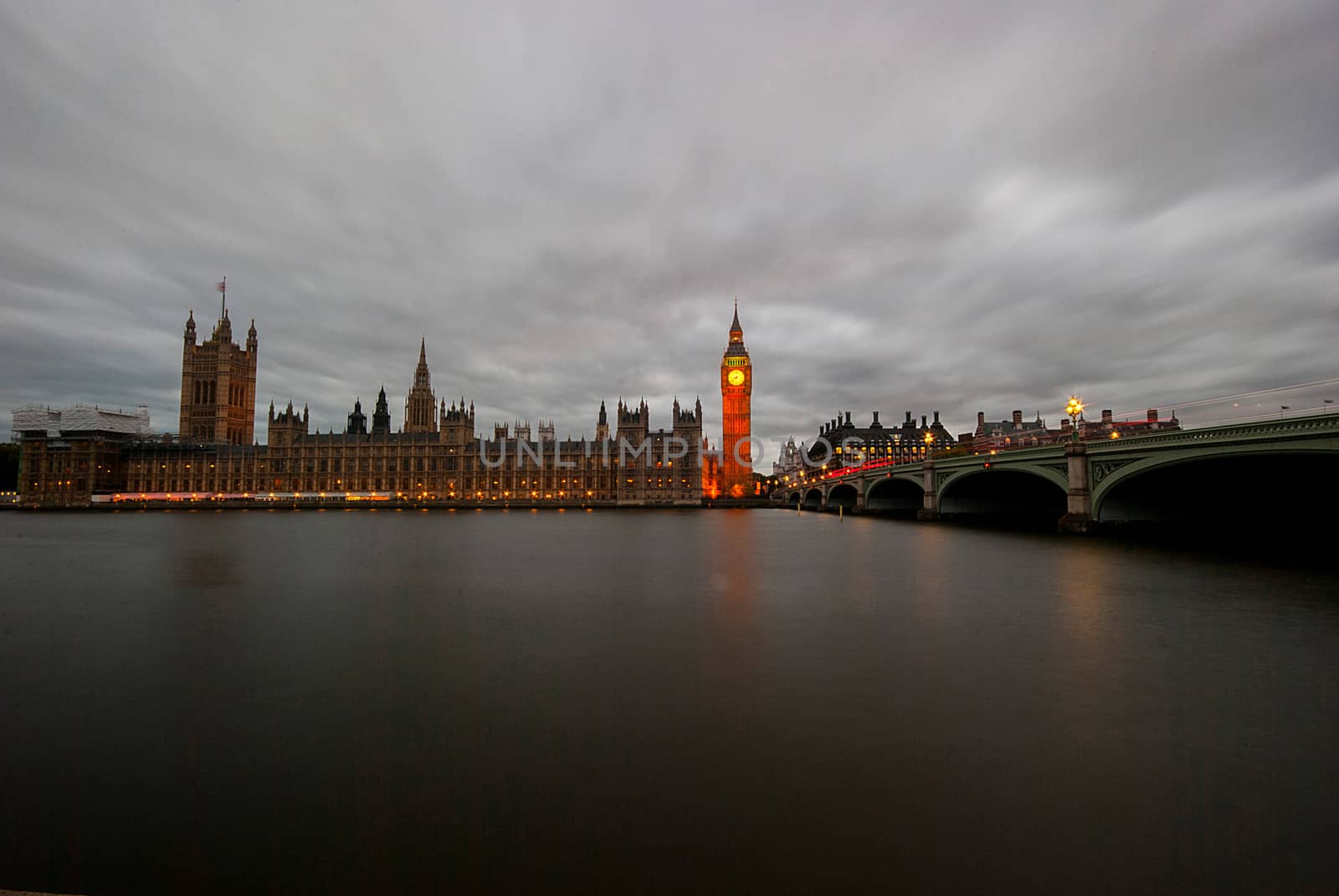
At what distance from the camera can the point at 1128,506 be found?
1606 inches

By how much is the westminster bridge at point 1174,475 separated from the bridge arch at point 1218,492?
65 millimetres

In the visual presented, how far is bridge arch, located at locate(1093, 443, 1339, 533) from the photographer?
31.9 m

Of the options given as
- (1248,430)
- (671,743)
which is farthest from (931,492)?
(671,743)

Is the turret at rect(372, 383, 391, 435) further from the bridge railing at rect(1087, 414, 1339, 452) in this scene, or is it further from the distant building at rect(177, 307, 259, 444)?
the bridge railing at rect(1087, 414, 1339, 452)

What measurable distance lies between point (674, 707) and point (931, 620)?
860cm

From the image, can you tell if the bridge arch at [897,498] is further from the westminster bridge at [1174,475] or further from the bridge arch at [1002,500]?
the westminster bridge at [1174,475]

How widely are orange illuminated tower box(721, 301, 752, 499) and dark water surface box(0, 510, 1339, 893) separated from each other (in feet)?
413

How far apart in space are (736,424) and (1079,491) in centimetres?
12180

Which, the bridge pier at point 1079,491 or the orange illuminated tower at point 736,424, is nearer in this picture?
the bridge pier at point 1079,491

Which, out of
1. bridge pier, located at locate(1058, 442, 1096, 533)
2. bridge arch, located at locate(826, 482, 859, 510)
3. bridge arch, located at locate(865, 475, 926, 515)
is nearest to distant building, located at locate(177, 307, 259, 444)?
bridge arch, located at locate(826, 482, 859, 510)

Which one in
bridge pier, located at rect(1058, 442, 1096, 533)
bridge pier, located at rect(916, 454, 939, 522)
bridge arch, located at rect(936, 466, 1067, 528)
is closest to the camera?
bridge pier, located at rect(1058, 442, 1096, 533)

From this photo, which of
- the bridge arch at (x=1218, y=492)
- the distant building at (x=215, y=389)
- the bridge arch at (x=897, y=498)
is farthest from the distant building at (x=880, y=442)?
the distant building at (x=215, y=389)

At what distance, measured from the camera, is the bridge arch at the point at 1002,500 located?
5634 cm

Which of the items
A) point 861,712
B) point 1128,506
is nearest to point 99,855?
point 861,712
